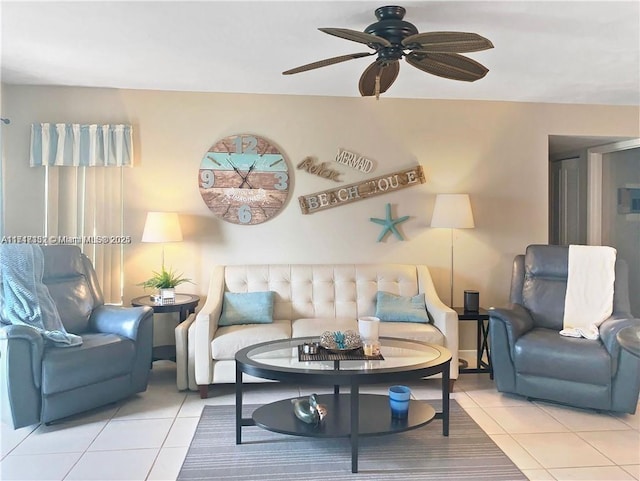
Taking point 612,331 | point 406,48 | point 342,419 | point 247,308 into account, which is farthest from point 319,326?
point 406,48

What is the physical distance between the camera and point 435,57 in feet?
8.39

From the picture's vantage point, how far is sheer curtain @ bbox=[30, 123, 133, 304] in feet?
13.6

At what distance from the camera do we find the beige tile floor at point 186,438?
8.18ft

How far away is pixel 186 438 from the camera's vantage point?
2.87 metres

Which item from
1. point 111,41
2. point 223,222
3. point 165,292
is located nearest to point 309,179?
point 223,222

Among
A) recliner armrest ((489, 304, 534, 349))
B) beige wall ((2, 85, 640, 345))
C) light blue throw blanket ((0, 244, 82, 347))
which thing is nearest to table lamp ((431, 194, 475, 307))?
beige wall ((2, 85, 640, 345))

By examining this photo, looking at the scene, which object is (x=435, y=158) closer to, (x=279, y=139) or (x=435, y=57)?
(x=279, y=139)

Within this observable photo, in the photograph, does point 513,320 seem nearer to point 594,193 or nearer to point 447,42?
point 447,42

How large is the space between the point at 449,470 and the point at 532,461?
1.57ft

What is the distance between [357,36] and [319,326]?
221cm

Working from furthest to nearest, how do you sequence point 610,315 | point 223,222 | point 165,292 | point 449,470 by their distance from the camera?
point 223,222 → point 165,292 → point 610,315 → point 449,470

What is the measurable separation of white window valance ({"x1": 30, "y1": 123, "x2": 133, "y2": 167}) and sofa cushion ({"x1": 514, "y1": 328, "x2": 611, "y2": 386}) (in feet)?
11.6

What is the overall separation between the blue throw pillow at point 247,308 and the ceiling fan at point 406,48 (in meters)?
1.92

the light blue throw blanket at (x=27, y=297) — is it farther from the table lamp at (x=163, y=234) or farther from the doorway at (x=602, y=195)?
the doorway at (x=602, y=195)
